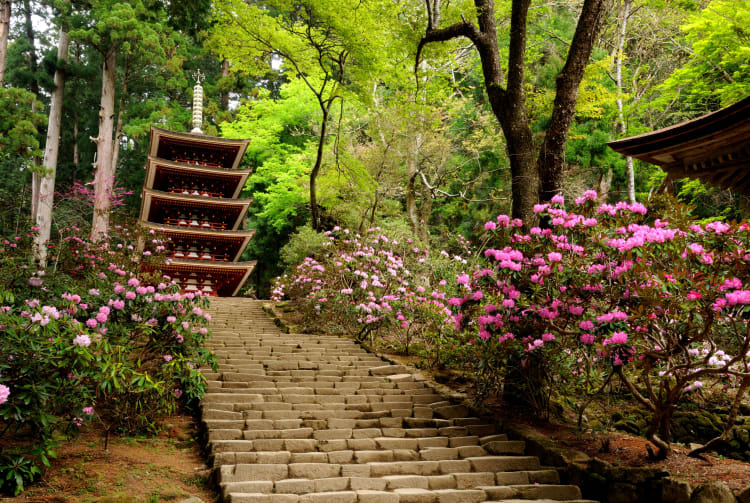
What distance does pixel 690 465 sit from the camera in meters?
4.22

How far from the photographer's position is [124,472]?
13.8 ft

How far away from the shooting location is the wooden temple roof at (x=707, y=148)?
14.1 feet

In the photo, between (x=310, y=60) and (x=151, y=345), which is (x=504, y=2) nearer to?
(x=310, y=60)

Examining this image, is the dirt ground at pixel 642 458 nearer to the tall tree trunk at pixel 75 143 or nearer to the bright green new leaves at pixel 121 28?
the bright green new leaves at pixel 121 28

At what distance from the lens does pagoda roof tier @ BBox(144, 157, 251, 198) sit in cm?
1878

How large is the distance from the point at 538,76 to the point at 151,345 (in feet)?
48.0

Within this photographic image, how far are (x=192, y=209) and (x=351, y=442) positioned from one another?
54.6 ft

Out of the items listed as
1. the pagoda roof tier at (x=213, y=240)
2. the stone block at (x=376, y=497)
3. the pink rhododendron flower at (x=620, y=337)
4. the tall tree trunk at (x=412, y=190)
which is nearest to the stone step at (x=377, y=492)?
the stone block at (x=376, y=497)

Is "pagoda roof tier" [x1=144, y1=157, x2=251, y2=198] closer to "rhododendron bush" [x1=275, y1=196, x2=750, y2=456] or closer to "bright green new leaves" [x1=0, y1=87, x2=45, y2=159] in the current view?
"bright green new leaves" [x1=0, y1=87, x2=45, y2=159]

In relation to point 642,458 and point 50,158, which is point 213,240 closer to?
point 50,158

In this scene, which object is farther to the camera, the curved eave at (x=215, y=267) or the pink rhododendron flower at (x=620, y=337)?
the curved eave at (x=215, y=267)

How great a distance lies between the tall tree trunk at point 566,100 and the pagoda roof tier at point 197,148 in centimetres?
1520

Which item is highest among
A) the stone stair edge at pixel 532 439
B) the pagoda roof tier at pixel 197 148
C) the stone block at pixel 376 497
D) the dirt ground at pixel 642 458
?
the pagoda roof tier at pixel 197 148

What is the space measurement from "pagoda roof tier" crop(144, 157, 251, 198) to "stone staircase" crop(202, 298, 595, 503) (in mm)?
12774
